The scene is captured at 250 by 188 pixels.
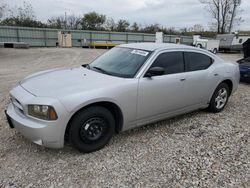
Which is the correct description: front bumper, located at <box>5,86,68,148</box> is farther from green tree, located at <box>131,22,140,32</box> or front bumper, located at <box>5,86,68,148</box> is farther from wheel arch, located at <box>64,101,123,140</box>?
green tree, located at <box>131,22,140,32</box>

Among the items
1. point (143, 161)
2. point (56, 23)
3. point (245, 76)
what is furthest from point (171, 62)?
point (56, 23)

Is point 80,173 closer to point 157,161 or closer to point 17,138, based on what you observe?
point 157,161

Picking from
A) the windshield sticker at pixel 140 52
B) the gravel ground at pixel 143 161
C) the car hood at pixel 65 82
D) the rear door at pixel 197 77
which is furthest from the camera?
the rear door at pixel 197 77

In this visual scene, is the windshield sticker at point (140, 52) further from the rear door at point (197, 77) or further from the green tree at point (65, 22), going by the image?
the green tree at point (65, 22)

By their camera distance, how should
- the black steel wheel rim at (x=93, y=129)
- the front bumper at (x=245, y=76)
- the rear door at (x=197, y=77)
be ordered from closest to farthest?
1. the black steel wheel rim at (x=93, y=129)
2. the rear door at (x=197, y=77)
3. the front bumper at (x=245, y=76)

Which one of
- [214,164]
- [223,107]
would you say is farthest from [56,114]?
[223,107]

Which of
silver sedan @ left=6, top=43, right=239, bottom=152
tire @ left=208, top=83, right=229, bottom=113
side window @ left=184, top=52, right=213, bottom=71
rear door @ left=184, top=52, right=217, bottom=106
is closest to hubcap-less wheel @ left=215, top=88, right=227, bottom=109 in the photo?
tire @ left=208, top=83, right=229, bottom=113

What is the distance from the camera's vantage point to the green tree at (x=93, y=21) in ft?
148

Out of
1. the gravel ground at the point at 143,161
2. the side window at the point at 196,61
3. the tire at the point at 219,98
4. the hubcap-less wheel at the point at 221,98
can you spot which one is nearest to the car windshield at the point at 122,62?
the side window at the point at 196,61

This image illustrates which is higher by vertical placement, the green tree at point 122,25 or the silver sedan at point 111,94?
the green tree at point 122,25

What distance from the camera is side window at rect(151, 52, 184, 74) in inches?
140

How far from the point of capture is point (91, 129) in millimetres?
2955

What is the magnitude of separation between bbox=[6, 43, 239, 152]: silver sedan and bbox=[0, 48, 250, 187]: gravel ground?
0.28m

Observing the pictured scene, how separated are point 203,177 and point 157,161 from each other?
0.60m
